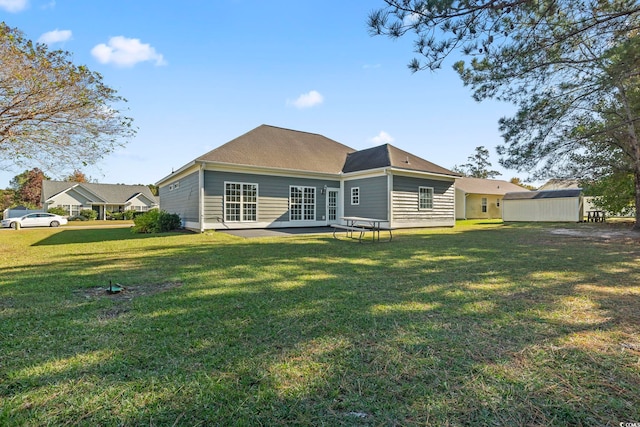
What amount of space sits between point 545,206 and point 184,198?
80.7 feet

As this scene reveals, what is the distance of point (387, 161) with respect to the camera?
14.9 meters

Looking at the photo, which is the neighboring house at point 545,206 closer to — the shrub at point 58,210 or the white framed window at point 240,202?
the white framed window at point 240,202

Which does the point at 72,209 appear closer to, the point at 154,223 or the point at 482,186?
the point at 154,223

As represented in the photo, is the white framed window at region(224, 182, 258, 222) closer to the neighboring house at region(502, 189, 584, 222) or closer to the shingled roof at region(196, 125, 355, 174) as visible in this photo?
the shingled roof at region(196, 125, 355, 174)

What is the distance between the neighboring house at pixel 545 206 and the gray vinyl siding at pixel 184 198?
76.9 ft

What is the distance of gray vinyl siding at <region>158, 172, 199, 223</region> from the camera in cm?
1382

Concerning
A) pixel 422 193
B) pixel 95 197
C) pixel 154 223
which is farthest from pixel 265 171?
pixel 95 197

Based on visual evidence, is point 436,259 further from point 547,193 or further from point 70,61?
point 547,193

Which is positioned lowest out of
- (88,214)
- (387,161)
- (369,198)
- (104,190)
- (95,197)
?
(88,214)

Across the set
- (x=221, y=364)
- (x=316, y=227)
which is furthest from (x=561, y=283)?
(x=316, y=227)

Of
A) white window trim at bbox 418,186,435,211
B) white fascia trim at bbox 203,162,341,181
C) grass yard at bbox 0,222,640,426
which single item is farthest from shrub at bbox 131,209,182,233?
white window trim at bbox 418,186,435,211

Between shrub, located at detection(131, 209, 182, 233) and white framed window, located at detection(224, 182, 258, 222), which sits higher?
white framed window, located at detection(224, 182, 258, 222)

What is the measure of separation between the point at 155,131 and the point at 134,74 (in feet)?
10.8

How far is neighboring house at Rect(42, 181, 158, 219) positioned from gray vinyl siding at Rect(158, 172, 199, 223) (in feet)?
83.8
